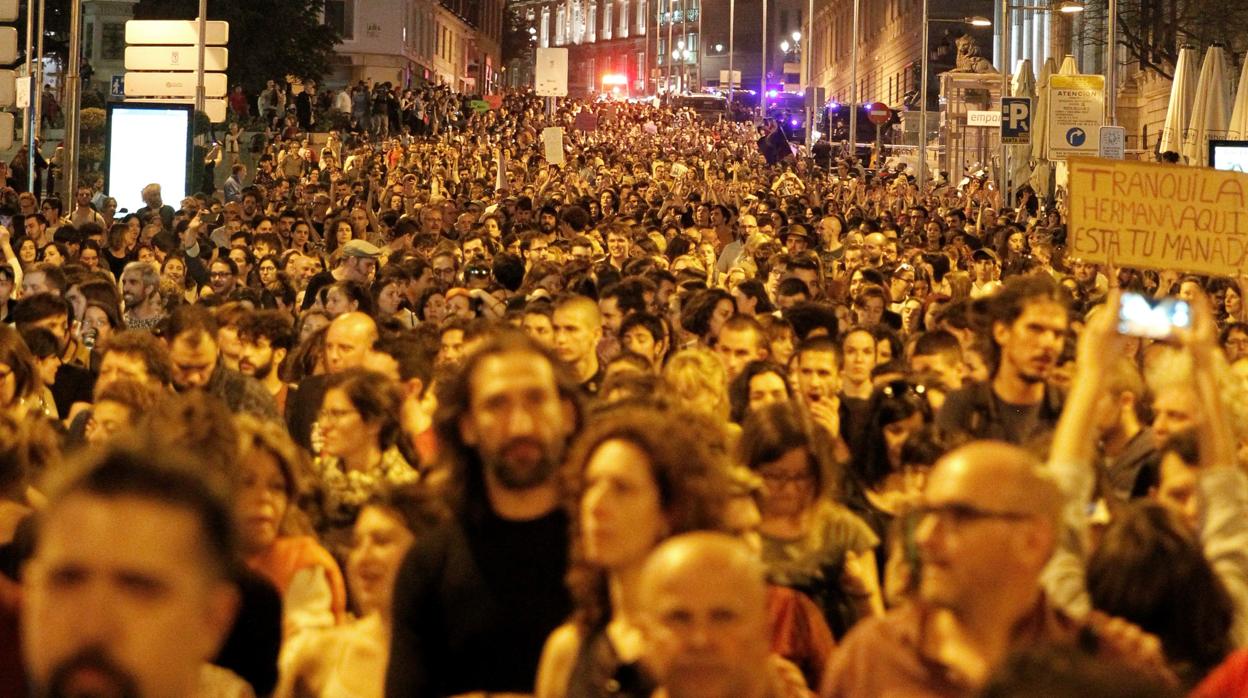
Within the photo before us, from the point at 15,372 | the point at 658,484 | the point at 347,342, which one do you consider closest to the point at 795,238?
the point at 347,342

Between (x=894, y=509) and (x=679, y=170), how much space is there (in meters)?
35.5

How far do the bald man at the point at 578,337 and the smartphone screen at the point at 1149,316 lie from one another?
2.31 metres

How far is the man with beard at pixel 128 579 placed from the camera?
297 cm

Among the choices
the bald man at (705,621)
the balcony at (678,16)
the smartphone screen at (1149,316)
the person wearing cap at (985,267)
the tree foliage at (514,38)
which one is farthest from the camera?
the balcony at (678,16)

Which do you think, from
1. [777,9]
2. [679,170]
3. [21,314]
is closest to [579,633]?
[21,314]

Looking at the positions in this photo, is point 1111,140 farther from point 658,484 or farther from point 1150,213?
point 658,484

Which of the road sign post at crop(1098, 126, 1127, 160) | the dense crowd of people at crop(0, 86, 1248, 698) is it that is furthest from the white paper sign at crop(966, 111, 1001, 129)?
the dense crowd of people at crop(0, 86, 1248, 698)

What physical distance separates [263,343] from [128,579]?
751 cm

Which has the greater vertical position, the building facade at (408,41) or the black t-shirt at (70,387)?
the building facade at (408,41)

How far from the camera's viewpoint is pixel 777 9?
→ 6294 inches

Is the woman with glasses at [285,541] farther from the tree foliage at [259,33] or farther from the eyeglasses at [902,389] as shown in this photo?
the tree foliage at [259,33]

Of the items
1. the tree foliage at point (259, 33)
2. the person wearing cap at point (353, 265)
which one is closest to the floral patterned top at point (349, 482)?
the person wearing cap at point (353, 265)

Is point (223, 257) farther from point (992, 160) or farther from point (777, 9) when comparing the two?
point (777, 9)

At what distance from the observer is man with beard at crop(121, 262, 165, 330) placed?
1431cm
